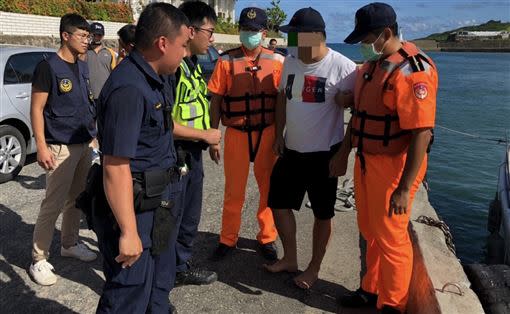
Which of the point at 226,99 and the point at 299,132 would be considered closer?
the point at 299,132

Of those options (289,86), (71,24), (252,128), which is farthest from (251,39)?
(71,24)

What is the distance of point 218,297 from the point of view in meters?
3.41

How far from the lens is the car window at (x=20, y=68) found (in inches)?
236

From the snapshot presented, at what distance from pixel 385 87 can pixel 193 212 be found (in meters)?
1.72

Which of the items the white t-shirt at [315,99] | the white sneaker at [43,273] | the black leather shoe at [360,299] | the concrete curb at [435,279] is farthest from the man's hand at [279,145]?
the white sneaker at [43,273]

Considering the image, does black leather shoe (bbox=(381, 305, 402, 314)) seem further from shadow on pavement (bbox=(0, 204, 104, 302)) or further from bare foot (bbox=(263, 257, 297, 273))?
shadow on pavement (bbox=(0, 204, 104, 302))

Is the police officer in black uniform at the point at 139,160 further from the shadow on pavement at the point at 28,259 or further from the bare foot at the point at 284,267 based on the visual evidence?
the bare foot at the point at 284,267

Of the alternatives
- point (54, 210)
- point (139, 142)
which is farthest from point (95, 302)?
point (139, 142)

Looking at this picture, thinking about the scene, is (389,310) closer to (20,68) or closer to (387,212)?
(387,212)

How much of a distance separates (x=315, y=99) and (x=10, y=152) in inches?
180

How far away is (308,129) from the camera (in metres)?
3.39

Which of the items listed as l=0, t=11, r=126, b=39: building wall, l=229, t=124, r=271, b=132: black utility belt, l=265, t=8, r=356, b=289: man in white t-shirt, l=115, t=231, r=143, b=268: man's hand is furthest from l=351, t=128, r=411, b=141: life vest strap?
l=0, t=11, r=126, b=39: building wall

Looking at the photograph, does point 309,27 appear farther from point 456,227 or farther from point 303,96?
point 456,227

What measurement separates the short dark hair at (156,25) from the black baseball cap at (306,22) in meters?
1.29
